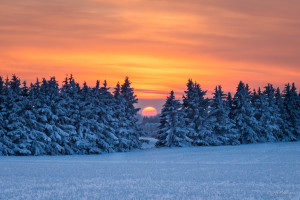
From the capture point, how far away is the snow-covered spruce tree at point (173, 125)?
57000mm

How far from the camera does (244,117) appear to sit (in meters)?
66.2

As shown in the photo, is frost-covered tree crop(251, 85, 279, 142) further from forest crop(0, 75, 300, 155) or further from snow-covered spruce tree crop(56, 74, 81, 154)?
snow-covered spruce tree crop(56, 74, 81, 154)

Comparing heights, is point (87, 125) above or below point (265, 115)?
below

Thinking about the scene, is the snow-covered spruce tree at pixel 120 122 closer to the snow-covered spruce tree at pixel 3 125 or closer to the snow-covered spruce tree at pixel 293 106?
the snow-covered spruce tree at pixel 3 125

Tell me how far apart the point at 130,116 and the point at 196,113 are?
12520mm

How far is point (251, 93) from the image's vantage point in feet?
235

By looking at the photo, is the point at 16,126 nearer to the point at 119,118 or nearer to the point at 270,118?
the point at 119,118

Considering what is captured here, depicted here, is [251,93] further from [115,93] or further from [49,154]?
[49,154]

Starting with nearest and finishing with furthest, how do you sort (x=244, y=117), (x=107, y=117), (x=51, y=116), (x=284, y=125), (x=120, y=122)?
(x=51, y=116)
(x=107, y=117)
(x=120, y=122)
(x=244, y=117)
(x=284, y=125)

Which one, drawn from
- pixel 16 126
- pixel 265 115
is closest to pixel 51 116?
pixel 16 126

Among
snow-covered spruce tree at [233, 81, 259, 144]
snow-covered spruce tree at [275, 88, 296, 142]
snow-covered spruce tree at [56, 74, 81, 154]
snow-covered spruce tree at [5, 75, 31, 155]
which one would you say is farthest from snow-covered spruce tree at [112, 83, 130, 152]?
snow-covered spruce tree at [275, 88, 296, 142]

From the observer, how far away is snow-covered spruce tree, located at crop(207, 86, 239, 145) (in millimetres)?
61875

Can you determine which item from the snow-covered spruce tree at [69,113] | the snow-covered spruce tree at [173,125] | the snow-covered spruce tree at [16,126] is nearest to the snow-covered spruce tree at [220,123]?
the snow-covered spruce tree at [173,125]

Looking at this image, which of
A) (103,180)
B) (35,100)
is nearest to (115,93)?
(35,100)
